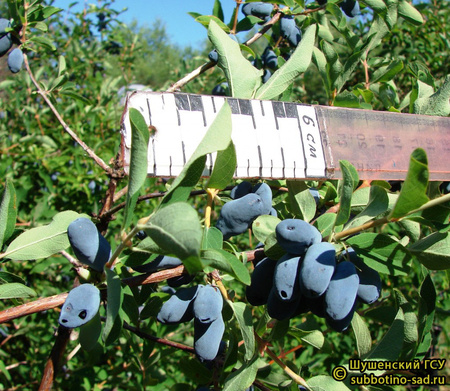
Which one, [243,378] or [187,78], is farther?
[187,78]

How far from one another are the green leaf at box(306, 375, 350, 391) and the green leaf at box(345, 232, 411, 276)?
0.29 metres

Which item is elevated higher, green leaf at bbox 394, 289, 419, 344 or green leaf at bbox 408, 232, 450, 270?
green leaf at bbox 408, 232, 450, 270

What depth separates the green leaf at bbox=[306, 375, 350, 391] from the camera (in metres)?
0.82

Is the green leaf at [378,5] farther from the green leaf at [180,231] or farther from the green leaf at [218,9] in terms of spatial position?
the green leaf at [180,231]

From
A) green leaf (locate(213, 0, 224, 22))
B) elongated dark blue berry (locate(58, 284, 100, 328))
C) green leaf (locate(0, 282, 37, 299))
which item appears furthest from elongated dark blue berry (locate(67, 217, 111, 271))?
green leaf (locate(213, 0, 224, 22))

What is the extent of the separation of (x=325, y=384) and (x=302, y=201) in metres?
0.39

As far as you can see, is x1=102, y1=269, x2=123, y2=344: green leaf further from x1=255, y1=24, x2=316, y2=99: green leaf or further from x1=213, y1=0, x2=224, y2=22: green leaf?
x1=213, y1=0, x2=224, y2=22: green leaf

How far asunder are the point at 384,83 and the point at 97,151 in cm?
167

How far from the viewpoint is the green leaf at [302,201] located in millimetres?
783

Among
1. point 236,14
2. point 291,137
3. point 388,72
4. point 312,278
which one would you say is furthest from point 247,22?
point 312,278

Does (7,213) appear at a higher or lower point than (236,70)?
lower

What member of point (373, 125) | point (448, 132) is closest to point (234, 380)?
point (373, 125)

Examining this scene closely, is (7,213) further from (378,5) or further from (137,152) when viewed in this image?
(378,5)

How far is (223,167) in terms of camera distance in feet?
2.08
